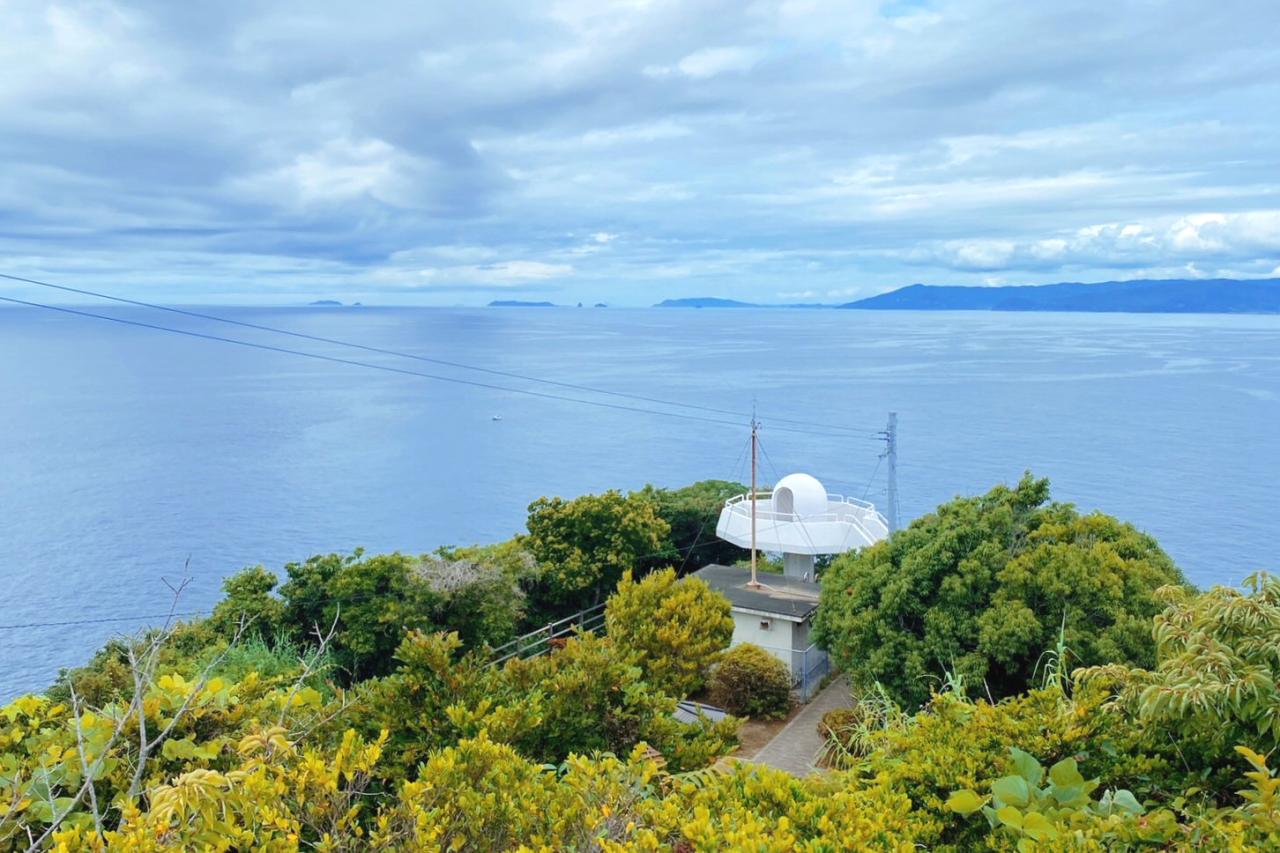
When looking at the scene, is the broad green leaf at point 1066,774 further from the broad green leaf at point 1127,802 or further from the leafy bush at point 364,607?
the leafy bush at point 364,607

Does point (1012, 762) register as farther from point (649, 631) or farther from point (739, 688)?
point (739, 688)

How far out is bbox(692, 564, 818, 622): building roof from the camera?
24.4 meters

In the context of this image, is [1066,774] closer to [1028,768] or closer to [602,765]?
[1028,768]

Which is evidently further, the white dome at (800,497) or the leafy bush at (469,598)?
the white dome at (800,497)

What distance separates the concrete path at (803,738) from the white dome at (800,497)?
230 inches

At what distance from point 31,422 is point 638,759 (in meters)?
98.1

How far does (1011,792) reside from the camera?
4730 millimetres

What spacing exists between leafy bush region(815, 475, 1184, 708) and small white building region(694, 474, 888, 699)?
4456 millimetres

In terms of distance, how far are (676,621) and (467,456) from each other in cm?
5601

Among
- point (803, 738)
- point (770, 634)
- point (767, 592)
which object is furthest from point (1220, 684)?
point (767, 592)

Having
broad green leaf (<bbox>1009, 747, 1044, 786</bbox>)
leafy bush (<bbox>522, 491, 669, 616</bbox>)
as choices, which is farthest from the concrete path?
broad green leaf (<bbox>1009, 747, 1044, 786</bbox>)

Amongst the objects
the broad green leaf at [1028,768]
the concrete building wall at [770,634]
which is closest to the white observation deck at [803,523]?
the concrete building wall at [770,634]

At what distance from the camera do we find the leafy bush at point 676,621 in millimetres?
18688

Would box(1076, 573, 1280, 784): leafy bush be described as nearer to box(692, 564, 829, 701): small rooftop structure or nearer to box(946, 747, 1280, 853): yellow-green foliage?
box(946, 747, 1280, 853): yellow-green foliage
